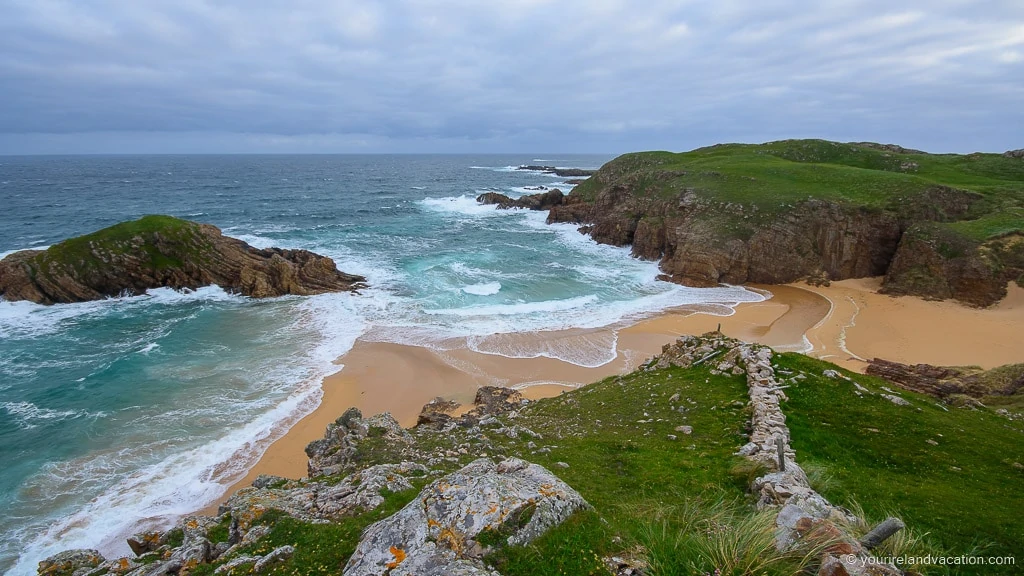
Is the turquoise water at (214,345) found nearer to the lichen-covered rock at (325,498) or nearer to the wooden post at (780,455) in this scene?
the lichen-covered rock at (325,498)

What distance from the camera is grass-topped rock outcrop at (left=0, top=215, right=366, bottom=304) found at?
38.0m

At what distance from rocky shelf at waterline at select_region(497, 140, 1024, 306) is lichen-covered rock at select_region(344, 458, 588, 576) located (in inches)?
1568

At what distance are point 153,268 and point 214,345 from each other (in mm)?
17463

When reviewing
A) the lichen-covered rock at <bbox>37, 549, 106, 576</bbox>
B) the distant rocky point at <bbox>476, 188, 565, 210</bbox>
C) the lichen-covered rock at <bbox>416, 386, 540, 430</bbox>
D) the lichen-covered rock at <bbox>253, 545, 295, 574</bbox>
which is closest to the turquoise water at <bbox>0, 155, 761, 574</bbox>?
the lichen-covered rock at <bbox>37, 549, 106, 576</bbox>

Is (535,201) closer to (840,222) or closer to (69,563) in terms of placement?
(840,222)

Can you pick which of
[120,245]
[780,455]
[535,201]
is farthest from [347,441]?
[535,201]

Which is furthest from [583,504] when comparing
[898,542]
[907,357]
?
[907,357]

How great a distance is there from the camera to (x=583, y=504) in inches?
327

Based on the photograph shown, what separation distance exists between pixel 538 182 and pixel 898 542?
449 feet

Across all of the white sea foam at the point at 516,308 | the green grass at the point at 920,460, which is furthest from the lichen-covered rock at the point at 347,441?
the white sea foam at the point at 516,308

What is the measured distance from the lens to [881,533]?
6.68 metres

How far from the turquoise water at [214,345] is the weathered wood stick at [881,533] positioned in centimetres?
1981

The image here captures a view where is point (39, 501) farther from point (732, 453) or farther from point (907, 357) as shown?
point (907, 357)

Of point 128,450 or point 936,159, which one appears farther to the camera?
point 936,159
